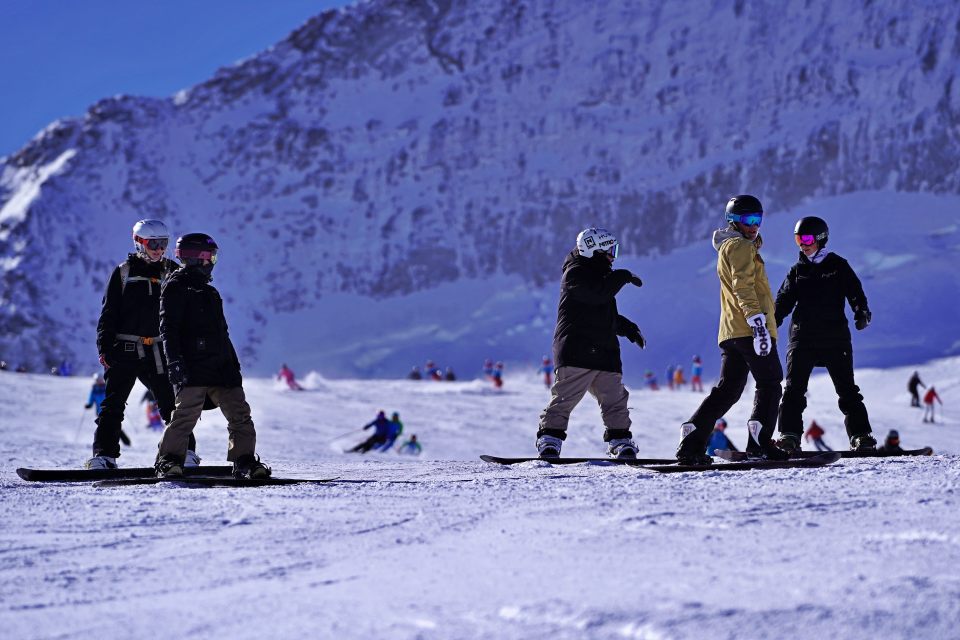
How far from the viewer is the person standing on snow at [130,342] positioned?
742cm

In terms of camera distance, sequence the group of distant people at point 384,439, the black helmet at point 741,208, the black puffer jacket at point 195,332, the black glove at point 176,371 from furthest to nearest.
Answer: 1. the group of distant people at point 384,439
2. the black helmet at point 741,208
3. the black puffer jacket at point 195,332
4. the black glove at point 176,371

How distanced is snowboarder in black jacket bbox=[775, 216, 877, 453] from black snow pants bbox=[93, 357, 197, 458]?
12.4 feet

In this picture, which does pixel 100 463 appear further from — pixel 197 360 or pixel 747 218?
pixel 747 218

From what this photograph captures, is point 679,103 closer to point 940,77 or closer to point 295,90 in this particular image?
point 940,77

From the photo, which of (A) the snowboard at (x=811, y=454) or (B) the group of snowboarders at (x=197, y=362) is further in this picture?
(A) the snowboard at (x=811, y=454)

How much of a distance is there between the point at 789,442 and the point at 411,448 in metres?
13.0

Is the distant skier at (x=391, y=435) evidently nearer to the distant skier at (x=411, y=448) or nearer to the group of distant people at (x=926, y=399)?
the distant skier at (x=411, y=448)

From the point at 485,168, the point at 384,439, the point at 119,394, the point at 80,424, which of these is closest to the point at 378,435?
the point at 384,439

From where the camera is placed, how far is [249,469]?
6543 mm

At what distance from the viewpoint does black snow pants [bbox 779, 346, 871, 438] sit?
24.6ft

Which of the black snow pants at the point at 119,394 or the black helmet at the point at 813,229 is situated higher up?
the black helmet at the point at 813,229

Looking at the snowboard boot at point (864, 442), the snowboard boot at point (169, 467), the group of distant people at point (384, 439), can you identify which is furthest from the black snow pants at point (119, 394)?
the group of distant people at point (384, 439)

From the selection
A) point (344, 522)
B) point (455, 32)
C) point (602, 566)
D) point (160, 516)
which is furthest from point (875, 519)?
point (455, 32)

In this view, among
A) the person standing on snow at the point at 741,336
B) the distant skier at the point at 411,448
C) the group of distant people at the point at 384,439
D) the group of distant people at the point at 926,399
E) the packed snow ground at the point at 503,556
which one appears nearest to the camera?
the packed snow ground at the point at 503,556
